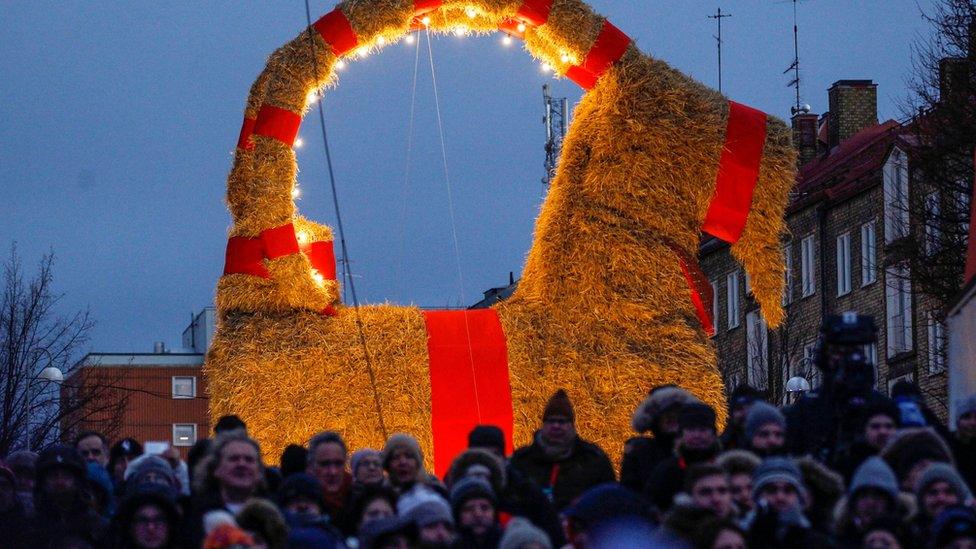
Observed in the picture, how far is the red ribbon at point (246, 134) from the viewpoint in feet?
53.3

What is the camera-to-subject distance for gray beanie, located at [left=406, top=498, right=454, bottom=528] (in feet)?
34.0

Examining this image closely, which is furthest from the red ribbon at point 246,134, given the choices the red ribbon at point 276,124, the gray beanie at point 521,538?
the gray beanie at point 521,538

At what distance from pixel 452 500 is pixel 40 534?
2491 mm

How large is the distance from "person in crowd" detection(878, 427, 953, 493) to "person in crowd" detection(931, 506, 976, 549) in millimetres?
990

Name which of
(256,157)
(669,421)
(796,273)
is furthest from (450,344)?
(796,273)

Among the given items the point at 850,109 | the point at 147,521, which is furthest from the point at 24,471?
the point at 850,109

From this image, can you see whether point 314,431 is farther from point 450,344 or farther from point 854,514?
point 854,514

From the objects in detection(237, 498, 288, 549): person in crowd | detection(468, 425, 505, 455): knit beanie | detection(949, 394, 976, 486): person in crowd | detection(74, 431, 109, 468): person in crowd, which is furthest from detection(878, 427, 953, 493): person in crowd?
detection(74, 431, 109, 468): person in crowd

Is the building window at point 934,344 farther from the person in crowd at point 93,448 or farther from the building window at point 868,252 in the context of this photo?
the person in crowd at point 93,448

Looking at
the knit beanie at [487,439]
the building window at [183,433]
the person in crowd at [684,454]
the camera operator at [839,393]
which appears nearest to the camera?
the person in crowd at [684,454]

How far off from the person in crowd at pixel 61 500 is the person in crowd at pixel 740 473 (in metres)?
3.47

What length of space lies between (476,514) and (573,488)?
5.90ft

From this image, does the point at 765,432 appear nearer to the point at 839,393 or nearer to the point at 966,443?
the point at 839,393

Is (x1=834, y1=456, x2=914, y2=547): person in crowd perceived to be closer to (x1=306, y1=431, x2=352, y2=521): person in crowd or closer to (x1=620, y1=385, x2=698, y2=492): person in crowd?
(x1=620, y1=385, x2=698, y2=492): person in crowd
